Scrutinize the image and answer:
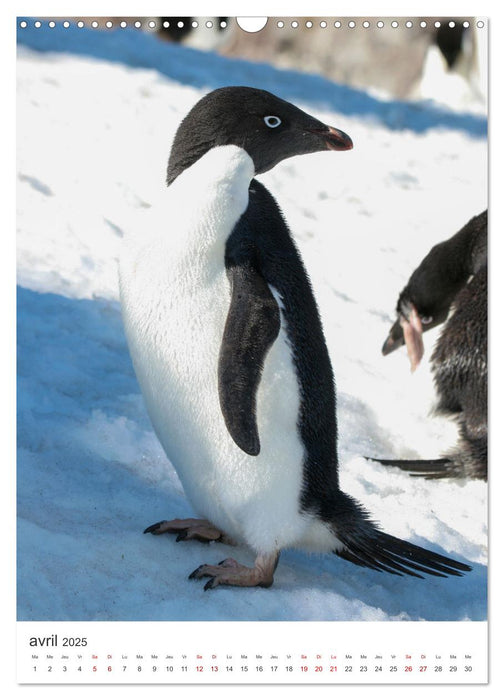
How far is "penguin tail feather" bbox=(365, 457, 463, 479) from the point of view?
1.74 metres

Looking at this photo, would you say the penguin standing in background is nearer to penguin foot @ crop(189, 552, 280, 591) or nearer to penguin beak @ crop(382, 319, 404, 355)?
penguin beak @ crop(382, 319, 404, 355)

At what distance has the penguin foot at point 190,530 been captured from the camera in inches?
53.6

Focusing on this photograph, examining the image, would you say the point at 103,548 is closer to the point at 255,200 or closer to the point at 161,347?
the point at 161,347

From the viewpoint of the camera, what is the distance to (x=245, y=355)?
3.96 ft

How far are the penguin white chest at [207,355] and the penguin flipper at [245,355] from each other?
0.14 feet

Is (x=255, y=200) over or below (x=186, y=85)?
over

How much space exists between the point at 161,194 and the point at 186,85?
3.64ft

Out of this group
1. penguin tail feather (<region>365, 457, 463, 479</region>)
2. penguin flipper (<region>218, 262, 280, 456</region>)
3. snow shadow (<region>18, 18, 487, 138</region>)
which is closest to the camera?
penguin flipper (<region>218, 262, 280, 456</region>)

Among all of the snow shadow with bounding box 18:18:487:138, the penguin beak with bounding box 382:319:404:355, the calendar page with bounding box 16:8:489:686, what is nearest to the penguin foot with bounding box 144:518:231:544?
the calendar page with bounding box 16:8:489:686

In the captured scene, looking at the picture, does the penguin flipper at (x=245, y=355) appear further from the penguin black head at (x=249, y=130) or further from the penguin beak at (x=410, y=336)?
the penguin beak at (x=410, y=336)

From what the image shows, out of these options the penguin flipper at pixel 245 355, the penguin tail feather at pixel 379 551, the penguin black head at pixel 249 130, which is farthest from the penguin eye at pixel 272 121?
the penguin tail feather at pixel 379 551

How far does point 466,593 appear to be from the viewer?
1380 mm

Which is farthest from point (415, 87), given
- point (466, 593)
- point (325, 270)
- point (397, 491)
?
point (466, 593)

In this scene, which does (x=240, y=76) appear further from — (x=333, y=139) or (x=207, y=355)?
(x=207, y=355)
